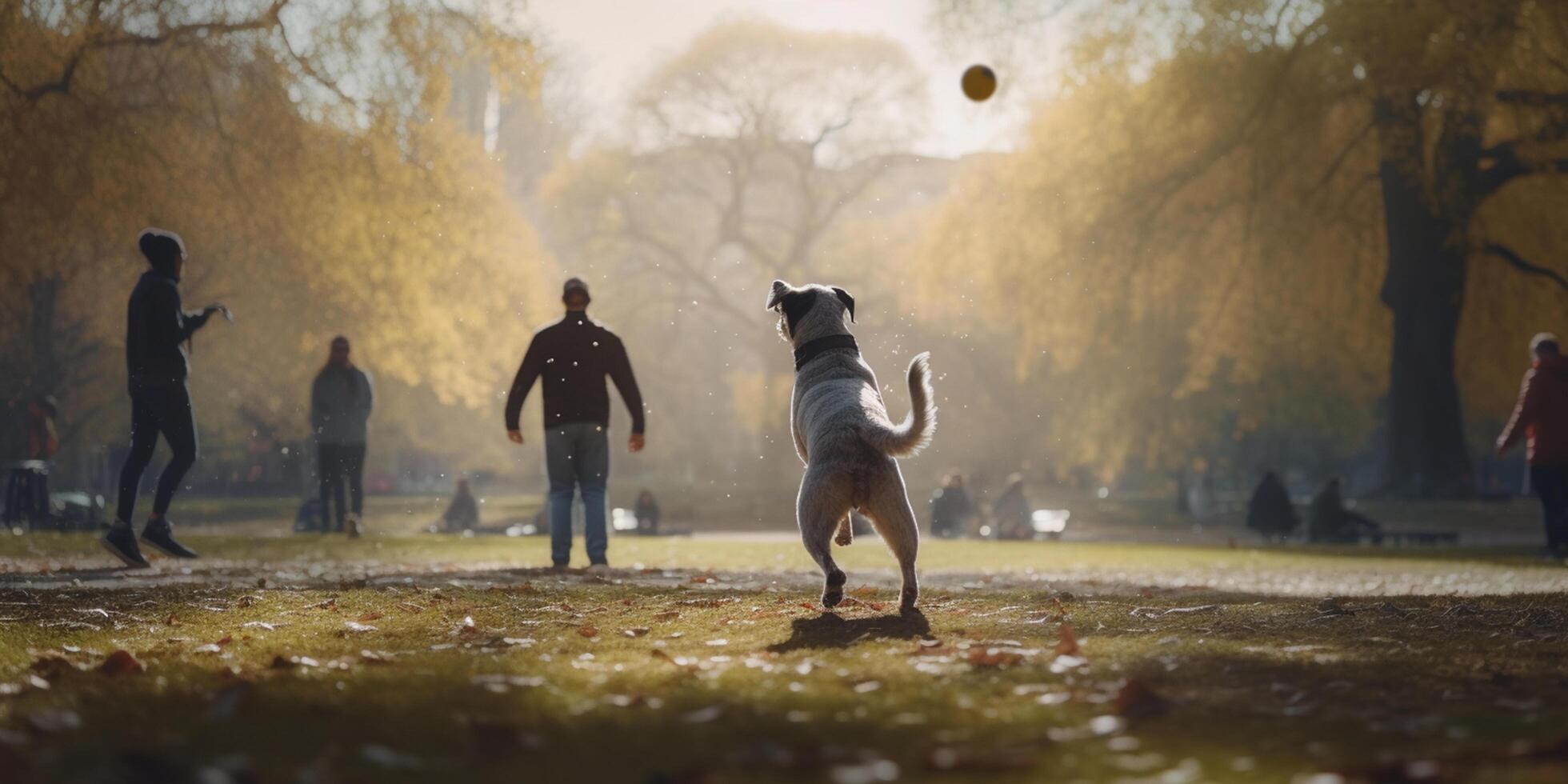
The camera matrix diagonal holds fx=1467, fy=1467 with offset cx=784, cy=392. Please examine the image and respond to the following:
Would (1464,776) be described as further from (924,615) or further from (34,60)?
(34,60)

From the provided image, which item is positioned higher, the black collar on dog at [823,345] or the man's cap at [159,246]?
the man's cap at [159,246]

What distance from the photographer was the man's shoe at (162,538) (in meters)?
12.0

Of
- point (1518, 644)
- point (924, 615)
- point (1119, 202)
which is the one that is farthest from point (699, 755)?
point (1119, 202)

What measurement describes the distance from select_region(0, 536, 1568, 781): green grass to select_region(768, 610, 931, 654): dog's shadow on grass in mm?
28

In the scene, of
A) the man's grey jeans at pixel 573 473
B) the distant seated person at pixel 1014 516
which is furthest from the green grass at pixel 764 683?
the distant seated person at pixel 1014 516

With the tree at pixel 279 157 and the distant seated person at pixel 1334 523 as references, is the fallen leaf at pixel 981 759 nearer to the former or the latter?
the tree at pixel 279 157

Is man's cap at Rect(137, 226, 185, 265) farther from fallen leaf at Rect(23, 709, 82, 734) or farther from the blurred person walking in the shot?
the blurred person walking

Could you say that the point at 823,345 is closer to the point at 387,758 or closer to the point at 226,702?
the point at 226,702

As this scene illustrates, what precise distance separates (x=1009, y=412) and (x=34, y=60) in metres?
34.9

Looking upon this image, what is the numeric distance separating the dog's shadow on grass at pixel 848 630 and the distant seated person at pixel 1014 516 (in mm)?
21019

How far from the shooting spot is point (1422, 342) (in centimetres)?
2614

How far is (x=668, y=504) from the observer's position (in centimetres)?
4406

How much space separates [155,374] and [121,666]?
21.7 ft

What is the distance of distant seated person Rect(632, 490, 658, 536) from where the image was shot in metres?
27.5
